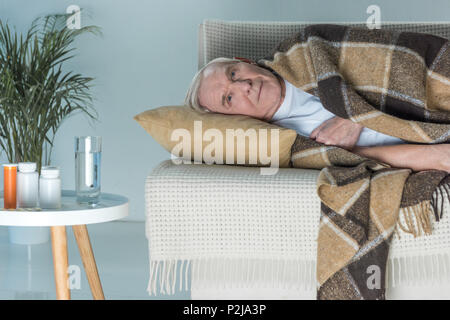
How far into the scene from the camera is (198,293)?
1453 millimetres

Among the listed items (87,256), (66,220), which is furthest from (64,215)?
(87,256)

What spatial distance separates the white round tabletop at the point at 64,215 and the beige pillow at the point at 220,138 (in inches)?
10.2

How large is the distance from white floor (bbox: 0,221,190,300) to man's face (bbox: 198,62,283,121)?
0.75 meters

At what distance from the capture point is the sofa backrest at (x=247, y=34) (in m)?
2.15

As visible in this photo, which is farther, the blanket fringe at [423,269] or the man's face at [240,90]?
the man's face at [240,90]

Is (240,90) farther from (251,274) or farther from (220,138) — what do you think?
(251,274)

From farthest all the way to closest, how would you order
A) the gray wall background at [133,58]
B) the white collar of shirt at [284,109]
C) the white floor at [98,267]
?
the gray wall background at [133,58] → the white floor at [98,267] → the white collar of shirt at [284,109]

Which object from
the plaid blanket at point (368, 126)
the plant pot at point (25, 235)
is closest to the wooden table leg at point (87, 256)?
the plaid blanket at point (368, 126)

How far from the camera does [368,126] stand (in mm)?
1667

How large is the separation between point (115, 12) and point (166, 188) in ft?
7.05

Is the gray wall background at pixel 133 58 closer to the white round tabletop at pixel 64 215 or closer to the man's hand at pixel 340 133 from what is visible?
the man's hand at pixel 340 133

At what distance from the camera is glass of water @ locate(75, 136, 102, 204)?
152cm

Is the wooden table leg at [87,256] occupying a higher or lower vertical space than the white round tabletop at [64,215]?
lower

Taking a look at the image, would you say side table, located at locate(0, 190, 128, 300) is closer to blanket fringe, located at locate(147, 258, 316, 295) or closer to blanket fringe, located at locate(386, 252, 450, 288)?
blanket fringe, located at locate(147, 258, 316, 295)
